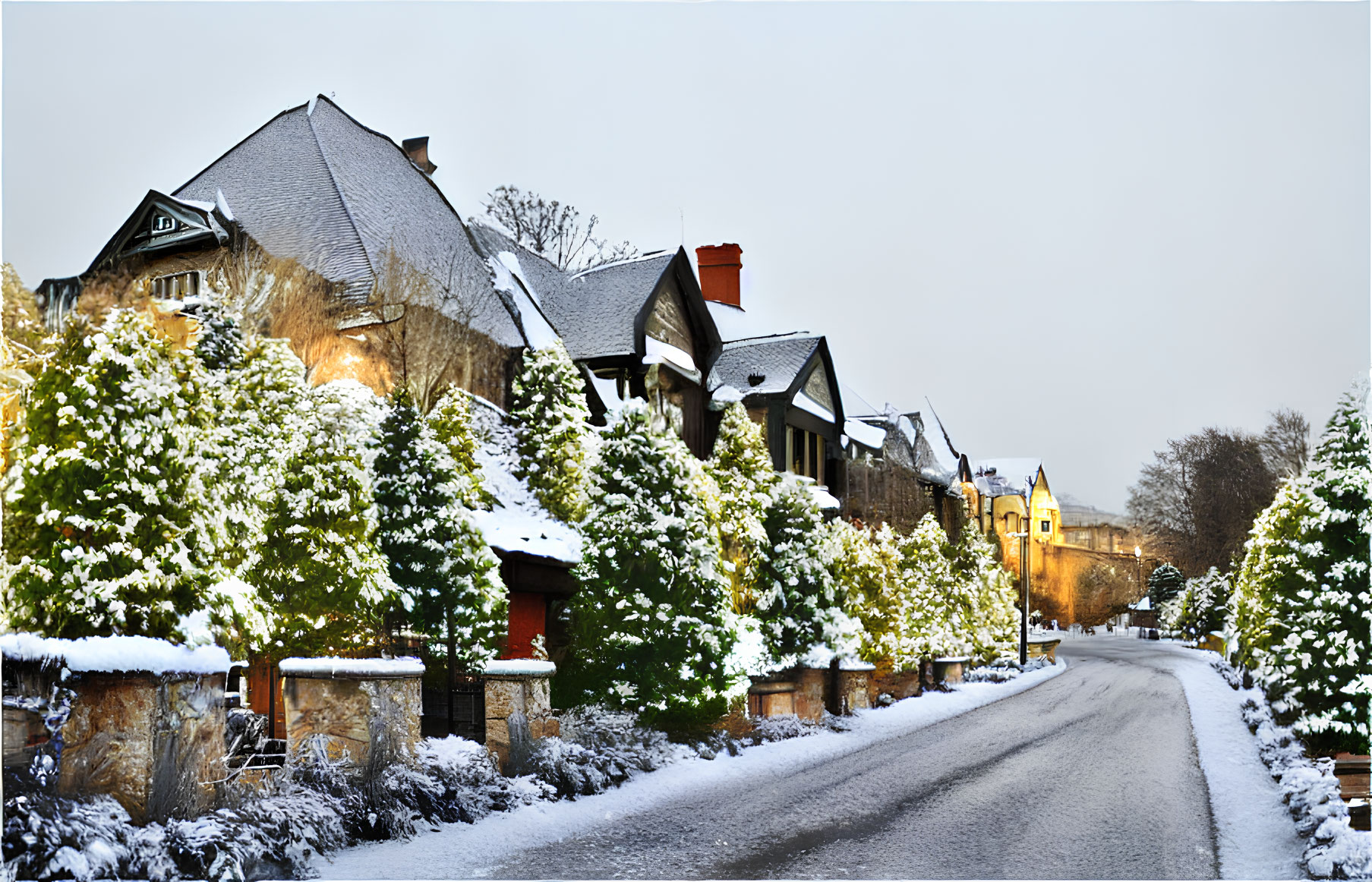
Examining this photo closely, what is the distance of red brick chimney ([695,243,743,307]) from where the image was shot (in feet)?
91.8

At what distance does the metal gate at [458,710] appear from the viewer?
1294 centimetres

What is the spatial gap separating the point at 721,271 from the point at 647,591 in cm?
1377

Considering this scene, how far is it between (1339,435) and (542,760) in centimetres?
1144

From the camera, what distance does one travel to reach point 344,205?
15.0 metres

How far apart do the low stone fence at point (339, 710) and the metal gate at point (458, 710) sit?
7.16 feet

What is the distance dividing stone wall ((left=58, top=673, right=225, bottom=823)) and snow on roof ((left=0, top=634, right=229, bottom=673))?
86 millimetres

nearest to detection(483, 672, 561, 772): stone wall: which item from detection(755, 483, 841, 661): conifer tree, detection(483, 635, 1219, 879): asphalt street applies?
detection(483, 635, 1219, 879): asphalt street

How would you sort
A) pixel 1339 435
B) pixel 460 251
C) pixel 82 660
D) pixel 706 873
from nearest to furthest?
pixel 82 660 < pixel 706 873 < pixel 1339 435 < pixel 460 251

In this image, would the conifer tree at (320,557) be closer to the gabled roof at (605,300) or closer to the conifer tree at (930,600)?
the gabled roof at (605,300)

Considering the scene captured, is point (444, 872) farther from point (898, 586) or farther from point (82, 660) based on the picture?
point (898, 586)

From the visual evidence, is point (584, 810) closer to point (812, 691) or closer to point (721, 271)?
point (812, 691)

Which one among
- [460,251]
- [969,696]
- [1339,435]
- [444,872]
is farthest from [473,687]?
[969,696]

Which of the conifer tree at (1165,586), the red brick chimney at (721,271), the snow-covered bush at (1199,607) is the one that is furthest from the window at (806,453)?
the conifer tree at (1165,586)

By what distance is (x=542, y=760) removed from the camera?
12.6 m
